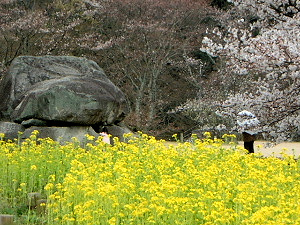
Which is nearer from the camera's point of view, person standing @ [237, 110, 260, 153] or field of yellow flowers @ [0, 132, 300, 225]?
field of yellow flowers @ [0, 132, 300, 225]

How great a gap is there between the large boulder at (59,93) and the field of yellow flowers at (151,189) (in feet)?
12.0

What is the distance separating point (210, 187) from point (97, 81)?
27.5ft

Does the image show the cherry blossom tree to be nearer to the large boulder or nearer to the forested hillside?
the large boulder

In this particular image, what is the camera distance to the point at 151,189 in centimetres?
556

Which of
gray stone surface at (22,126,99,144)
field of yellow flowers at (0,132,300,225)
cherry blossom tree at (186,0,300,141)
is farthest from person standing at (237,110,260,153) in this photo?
gray stone surface at (22,126,99,144)

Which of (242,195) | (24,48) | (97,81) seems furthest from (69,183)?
(24,48)

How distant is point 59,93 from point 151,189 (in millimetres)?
7982

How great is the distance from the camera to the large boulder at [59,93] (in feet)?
43.4

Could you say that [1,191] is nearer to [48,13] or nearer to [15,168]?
[15,168]

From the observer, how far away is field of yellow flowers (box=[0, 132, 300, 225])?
521cm

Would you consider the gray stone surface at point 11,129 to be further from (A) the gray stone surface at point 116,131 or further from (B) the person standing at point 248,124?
(B) the person standing at point 248,124

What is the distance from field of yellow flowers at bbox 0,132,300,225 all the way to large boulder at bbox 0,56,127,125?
12.0 feet

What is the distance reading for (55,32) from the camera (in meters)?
20.5

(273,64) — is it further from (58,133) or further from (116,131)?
(116,131)
